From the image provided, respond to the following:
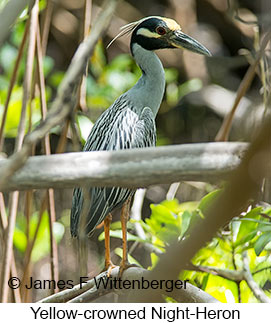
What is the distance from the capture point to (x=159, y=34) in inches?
57.7

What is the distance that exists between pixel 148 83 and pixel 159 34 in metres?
0.14

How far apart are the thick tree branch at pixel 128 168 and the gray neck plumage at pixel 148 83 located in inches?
36.9

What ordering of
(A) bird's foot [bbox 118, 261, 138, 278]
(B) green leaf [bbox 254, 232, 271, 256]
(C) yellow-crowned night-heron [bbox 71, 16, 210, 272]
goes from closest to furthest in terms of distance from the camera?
1. (B) green leaf [bbox 254, 232, 271, 256]
2. (A) bird's foot [bbox 118, 261, 138, 278]
3. (C) yellow-crowned night-heron [bbox 71, 16, 210, 272]

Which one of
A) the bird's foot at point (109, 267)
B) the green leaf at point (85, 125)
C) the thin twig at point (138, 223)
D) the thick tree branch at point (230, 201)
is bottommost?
the bird's foot at point (109, 267)

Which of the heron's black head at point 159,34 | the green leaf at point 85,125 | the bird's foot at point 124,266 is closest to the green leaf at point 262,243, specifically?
the bird's foot at point 124,266

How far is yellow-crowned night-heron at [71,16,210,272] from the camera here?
1.34 metres

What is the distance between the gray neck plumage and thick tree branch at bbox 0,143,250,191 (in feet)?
3.08

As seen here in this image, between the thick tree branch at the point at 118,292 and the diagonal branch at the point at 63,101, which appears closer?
the diagonal branch at the point at 63,101

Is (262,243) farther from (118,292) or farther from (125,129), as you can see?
(125,129)

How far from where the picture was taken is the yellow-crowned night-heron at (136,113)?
1.34 metres

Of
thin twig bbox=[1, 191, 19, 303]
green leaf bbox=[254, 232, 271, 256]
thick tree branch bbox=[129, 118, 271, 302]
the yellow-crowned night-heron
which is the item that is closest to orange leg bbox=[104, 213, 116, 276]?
the yellow-crowned night-heron

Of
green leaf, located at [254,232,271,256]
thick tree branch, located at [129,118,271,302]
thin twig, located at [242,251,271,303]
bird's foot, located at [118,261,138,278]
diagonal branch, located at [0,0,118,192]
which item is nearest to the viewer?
thick tree branch, located at [129,118,271,302]

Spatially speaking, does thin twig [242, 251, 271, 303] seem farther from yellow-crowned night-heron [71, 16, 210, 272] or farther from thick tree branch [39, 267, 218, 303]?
yellow-crowned night-heron [71, 16, 210, 272]

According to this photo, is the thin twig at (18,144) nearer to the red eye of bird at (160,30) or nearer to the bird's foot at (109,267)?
the bird's foot at (109,267)
